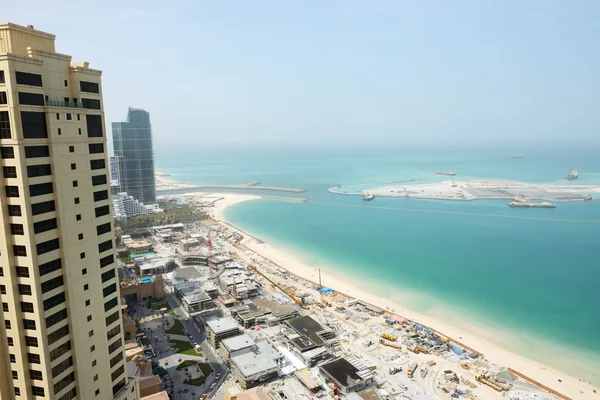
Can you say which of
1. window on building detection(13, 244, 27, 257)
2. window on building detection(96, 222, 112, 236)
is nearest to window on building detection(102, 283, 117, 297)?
window on building detection(96, 222, 112, 236)

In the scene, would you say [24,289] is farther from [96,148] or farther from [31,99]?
[31,99]

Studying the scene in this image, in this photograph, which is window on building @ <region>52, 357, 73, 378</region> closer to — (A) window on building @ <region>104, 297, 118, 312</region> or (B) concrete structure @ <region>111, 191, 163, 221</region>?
(A) window on building @ <region>104, 297, 118, 312</region>

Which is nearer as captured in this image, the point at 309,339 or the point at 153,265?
the point at 309,339

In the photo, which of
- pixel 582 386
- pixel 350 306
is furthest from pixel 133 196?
pixel 582 386

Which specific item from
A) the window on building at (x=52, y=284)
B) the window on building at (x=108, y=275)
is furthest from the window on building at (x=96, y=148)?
the window on building at (x=108, y=275)

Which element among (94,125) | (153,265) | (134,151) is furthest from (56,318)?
(134,151)
